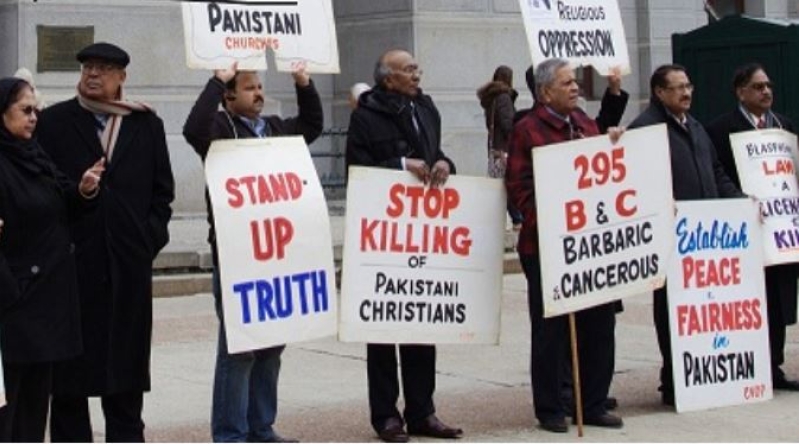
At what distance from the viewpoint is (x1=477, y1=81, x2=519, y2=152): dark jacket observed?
18.6m

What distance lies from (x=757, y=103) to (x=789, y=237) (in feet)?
2.72

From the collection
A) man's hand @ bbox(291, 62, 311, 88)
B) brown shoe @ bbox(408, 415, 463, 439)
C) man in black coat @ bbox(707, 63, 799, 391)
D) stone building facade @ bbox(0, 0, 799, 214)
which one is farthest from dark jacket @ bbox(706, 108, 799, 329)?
stone building facade @ bbox(0, 0, 799, 214)

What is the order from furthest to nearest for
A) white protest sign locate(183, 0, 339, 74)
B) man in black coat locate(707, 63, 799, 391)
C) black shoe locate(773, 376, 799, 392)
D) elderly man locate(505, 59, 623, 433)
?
man in black coat locate(707, 63, 799, 391) < black shoe locate(773, 376, 799, 392) < elderly man locate(505, 59, 623, 433) < white protest sign locate(183, 0, 339, 74)

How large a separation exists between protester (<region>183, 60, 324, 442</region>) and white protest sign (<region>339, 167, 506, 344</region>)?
0.44 meters

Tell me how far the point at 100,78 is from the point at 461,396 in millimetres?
3281

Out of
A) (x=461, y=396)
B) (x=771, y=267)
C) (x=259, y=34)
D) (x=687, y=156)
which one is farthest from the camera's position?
(x=771, y=267)

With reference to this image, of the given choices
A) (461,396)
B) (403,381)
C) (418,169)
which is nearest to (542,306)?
(403,381)

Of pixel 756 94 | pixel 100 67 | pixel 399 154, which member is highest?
pixel 100 67

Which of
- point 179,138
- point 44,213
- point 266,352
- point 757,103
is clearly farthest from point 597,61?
point 179,138

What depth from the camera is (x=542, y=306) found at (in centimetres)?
926

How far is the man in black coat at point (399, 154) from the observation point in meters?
9.03

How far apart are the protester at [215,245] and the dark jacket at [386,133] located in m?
0.30

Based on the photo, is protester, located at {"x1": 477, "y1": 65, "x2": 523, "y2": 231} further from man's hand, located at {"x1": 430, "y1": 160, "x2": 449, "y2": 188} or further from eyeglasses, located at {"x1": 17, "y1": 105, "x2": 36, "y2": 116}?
eyeglasses, located at {"x1": 17, "y1": 105, "x2": 36, "y2": 116}

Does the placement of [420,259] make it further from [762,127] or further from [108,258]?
[762,127]
